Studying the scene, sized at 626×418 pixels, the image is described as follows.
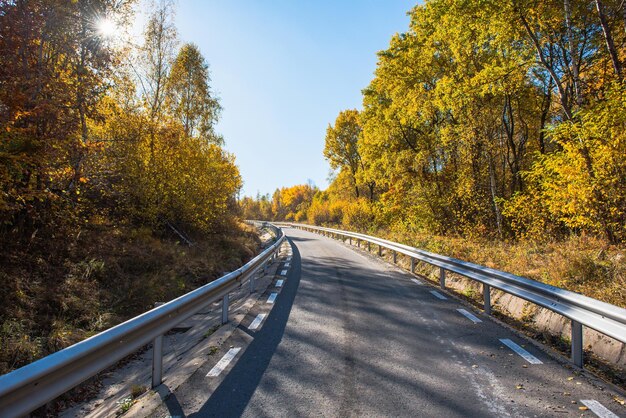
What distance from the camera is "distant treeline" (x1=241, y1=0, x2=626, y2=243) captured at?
711 centimetres

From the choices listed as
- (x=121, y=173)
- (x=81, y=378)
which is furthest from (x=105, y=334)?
(x=121, y=173)

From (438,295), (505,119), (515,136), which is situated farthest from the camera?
(515,136)

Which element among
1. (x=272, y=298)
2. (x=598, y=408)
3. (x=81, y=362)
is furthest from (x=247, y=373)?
(x=272, y=298)

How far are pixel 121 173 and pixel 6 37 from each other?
16.9 feet

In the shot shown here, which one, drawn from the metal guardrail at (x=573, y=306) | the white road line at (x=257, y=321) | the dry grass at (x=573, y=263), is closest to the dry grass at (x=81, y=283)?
the white road line at (x=257, y=321)

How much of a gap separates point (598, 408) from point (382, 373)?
5.64 ft

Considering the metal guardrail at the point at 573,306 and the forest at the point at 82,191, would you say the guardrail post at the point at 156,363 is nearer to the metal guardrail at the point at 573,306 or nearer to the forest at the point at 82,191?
the forest at the point at 82,191

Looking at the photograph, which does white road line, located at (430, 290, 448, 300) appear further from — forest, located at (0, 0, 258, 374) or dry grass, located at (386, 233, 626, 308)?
forest, located at (0, 0, 258, 374)

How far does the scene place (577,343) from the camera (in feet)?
11.9

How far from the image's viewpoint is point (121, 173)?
10094 mm

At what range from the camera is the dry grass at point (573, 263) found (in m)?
5.27

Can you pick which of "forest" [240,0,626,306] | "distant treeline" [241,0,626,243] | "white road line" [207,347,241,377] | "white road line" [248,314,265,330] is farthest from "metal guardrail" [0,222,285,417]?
"distant treeline" [241,0,626,243]

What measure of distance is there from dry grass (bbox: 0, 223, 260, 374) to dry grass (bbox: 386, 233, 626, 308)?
7362mm

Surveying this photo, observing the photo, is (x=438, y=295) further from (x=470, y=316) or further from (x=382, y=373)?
(x=382, y=373)
